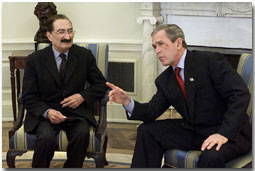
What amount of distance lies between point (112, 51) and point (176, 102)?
236cm

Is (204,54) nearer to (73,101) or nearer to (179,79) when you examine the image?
(179,79)

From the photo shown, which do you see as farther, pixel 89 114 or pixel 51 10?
pixel 51 10

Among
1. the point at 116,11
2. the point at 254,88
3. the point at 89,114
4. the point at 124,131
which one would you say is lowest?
the point at 124,131

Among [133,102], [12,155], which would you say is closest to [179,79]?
[133,102]

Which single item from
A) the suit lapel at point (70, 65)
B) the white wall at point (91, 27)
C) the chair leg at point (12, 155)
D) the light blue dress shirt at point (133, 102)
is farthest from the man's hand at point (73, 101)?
the white wall at point (91, 27)

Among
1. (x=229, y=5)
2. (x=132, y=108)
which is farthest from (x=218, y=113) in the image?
(x=229, y=5)

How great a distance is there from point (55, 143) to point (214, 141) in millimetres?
1202

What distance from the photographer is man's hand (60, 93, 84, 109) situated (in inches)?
157

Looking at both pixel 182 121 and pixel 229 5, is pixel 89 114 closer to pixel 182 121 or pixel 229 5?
pixel 182 121

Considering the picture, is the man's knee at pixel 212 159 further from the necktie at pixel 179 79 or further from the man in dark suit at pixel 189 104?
the necktie at pixel 179 79

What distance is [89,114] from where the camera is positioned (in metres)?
4.02

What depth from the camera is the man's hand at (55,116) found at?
384 centimetres

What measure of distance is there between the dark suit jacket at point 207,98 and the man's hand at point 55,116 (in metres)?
0.62

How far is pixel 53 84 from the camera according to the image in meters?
4.02
